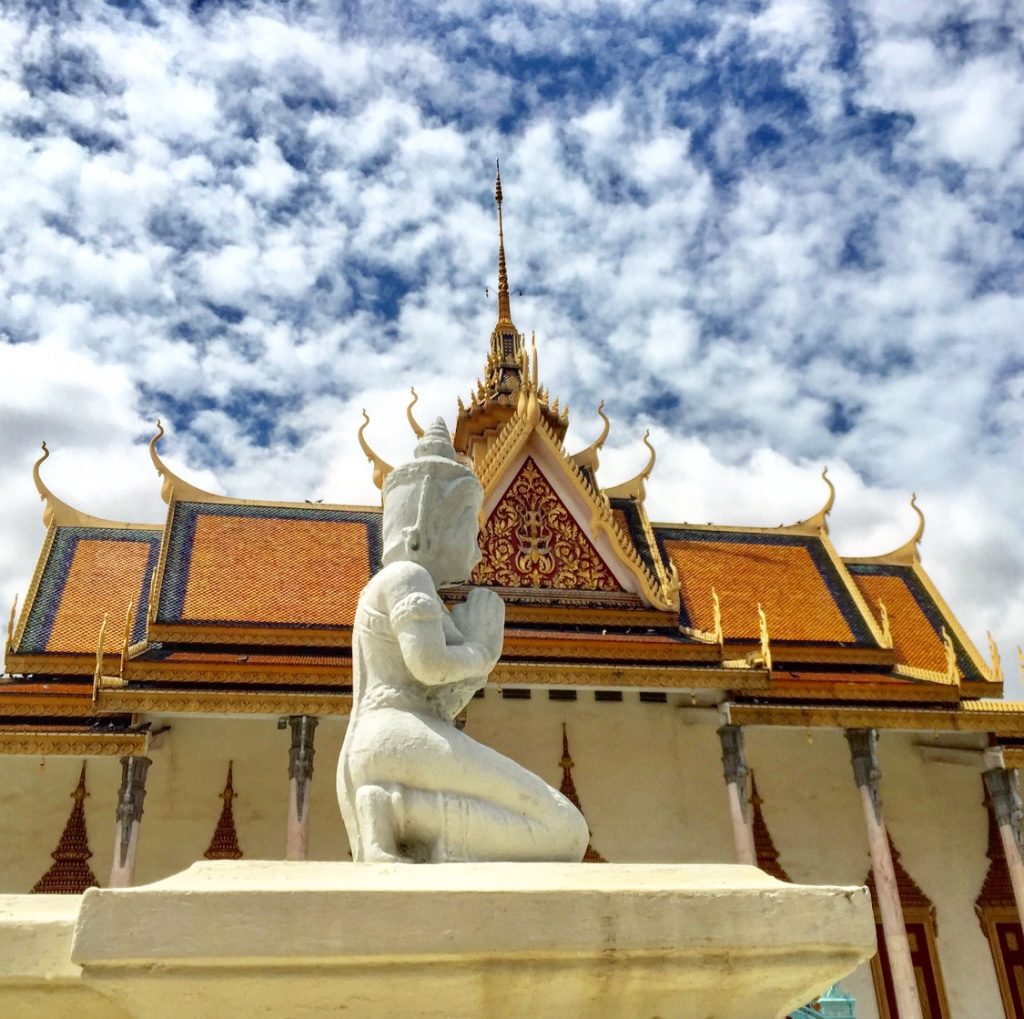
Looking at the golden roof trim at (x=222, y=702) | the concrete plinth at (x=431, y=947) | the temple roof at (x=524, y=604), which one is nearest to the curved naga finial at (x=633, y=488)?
the temple roof at (x=524, y=604)

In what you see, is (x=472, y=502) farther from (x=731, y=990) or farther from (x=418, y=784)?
(x=731, y=990)

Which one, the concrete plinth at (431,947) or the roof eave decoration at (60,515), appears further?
the roof eave decoration at (60,515)

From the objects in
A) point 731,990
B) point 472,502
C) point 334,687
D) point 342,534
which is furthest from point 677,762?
point 731,990

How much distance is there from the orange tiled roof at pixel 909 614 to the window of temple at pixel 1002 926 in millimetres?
1833

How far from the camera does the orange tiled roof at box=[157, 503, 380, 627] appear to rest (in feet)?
36.8

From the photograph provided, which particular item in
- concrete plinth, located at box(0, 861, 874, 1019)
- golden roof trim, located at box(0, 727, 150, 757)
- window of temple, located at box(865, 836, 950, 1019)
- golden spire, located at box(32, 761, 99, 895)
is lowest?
concrete plinth, located at box(0, 861, 874, 1019)

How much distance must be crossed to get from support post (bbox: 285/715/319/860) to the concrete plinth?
7471 mm

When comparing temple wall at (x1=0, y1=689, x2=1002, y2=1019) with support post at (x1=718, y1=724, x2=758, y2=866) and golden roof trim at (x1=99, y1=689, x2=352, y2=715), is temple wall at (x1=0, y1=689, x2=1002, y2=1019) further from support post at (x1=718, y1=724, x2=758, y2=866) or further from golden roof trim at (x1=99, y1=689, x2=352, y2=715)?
golden roof trim at (x1=99, y1=689, x2=352, y2=715)

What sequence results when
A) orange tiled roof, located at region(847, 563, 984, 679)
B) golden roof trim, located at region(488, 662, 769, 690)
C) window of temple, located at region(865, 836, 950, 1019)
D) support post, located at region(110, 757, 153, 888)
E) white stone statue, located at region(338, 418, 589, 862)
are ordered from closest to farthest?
white stone statue, located at region(338, 418, 589, 862)
support post, located at region(110, 757, 153, 888)
golden roof trim, located at region(488, 662, 769, 690)
window of temple, located at region(865, 836, 950, 1019)
orange tiled roof, located at region(847, 563, 984, 679)

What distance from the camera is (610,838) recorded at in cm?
1101

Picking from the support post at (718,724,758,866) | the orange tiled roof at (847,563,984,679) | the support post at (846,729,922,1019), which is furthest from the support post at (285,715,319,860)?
the orange tiled roof at (847,563,984,679)

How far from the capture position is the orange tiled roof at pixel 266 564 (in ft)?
36.8

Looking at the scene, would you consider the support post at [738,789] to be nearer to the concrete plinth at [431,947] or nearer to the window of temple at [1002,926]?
the window of temple at [1002,926]

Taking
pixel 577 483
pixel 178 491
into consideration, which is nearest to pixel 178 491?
pixel 178 491
